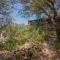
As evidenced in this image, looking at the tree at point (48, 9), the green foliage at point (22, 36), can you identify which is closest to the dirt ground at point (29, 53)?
the green foliage at point (22, 36)

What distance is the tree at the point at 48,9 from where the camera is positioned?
13.1 metres

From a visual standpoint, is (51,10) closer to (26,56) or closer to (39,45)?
(39,45)

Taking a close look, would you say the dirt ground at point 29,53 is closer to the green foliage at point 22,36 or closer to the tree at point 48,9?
the green foliage at point 22,36

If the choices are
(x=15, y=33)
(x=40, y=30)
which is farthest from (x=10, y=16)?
(x=40, y=30)

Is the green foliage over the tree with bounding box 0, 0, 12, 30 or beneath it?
beneath

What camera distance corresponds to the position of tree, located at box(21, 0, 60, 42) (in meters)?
13.1

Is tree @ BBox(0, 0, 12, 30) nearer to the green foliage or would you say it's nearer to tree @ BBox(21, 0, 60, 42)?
the green foliage

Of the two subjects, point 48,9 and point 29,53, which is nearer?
point 29,53

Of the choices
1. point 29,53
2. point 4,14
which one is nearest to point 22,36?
point 4,14

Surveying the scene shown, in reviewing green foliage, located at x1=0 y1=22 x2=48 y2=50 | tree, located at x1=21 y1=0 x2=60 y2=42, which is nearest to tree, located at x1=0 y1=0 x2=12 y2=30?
green foliage, located at x1=0 y1=22 x2=48 y2=50

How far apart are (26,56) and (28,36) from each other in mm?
3052

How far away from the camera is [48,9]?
13531 millimetres

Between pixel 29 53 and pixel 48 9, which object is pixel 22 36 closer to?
pixel 48 9

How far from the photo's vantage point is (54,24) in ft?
45.3
